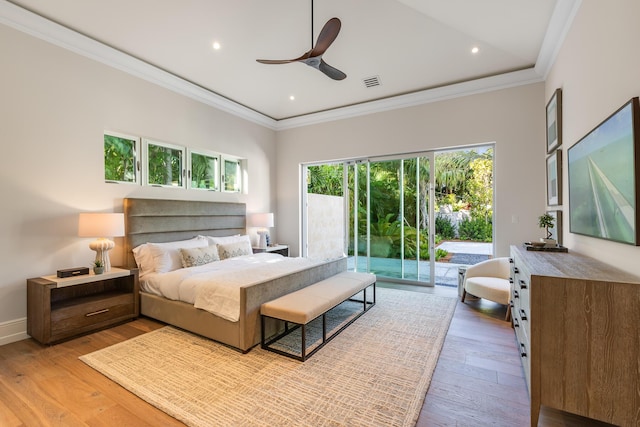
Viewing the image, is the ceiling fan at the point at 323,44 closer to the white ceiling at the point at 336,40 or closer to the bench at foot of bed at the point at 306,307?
the white ceiling at the point at 336,40

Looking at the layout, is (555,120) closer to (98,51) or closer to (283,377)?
(283,377)

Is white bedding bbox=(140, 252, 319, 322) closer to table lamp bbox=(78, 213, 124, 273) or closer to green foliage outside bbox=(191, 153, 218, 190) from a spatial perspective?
table lamp bbox=(78, 213, 124, 273)

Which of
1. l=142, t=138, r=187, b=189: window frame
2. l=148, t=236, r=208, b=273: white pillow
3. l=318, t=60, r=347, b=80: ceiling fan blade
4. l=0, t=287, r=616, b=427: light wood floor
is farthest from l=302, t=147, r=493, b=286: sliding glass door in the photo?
l=148, t=236, r=208, b=273: white pillow

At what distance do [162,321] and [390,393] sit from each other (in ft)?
8.80

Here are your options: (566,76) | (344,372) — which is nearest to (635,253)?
(344,372)

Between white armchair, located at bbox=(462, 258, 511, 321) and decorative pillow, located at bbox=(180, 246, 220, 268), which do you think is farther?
decorative pillow, located at bbox=(180, 246, 220, 268)

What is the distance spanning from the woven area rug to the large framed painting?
162 centimetres

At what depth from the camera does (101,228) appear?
3.09m

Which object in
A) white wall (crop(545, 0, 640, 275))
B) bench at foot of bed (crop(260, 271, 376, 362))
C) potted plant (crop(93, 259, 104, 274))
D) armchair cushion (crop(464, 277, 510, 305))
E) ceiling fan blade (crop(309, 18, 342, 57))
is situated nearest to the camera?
white wall (crop(545, 0, 640, 275))

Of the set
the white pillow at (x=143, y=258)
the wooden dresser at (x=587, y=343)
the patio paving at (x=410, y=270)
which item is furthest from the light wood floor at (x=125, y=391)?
the patio paving at (x=410, y=270)

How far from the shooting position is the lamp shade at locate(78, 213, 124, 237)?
10.0 ft

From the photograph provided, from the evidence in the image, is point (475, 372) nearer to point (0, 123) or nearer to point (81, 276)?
point (81, 276)

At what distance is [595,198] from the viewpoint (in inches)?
82.7

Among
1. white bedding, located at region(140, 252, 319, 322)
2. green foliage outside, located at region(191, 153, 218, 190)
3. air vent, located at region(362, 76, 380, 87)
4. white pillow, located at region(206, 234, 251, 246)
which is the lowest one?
white bedding, located at region(140, 252, 319, 322)
